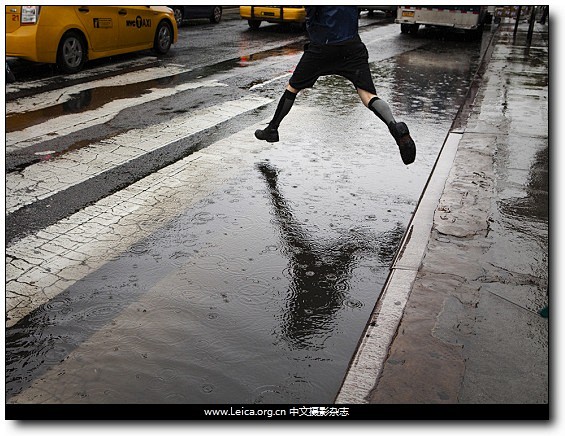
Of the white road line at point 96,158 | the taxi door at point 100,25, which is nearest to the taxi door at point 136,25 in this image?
the taxi door at point 100,25

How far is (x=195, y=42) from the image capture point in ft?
48.8

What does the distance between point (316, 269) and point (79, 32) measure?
780 cm

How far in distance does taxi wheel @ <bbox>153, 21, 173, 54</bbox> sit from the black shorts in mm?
7625

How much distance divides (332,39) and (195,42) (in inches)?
406

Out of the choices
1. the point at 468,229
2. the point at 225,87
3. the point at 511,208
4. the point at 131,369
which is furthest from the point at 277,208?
the point at 225,87

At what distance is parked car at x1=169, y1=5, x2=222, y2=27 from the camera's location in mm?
17188

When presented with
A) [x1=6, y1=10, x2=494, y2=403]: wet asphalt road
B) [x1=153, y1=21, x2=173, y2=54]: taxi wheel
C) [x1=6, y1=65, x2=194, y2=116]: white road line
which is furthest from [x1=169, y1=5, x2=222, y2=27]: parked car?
[x1=6, y1=10, x2=494, y2=403]: wet asphalt road

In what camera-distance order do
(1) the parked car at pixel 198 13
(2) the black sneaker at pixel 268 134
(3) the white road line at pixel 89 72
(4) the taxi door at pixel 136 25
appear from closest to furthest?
1. (2) the black sneaker at pixel 268 134
2. (3) the white road line at pixel 89 72
3. (4) the taxi door at pixel 136 25
4. (1) the parked car at pixel 198 13

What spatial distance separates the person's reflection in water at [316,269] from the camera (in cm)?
339

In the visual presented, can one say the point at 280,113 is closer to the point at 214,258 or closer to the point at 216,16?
the point at 214,258

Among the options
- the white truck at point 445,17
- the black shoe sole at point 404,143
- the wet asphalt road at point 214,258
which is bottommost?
the wet asphalt road at point 214,258

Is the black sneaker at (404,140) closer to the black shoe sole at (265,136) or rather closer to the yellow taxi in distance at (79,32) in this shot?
the black shoe sole at (265,136)

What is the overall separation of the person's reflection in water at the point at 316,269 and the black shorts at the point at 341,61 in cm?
129

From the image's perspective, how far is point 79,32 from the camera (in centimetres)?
1005
